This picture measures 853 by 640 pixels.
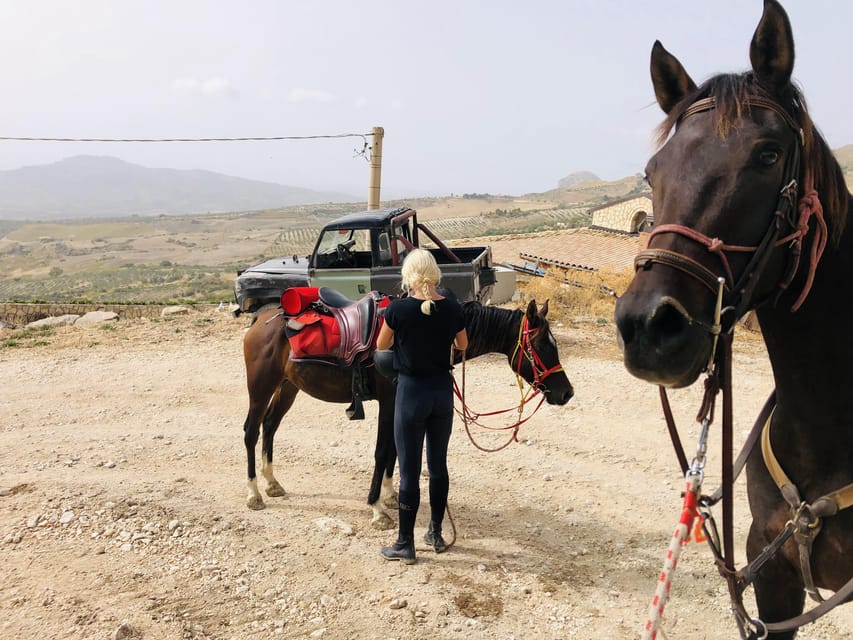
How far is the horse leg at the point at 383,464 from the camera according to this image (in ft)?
17.4

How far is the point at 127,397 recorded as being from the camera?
8.55 m

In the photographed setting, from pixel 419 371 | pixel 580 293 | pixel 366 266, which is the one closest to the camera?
pixel 419 371

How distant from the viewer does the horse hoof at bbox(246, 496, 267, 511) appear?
5.49 metres

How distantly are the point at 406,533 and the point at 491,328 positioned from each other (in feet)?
5.91

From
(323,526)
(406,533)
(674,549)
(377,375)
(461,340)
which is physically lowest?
(323,526)

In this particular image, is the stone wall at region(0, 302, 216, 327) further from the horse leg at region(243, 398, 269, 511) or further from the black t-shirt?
the black t-shirt

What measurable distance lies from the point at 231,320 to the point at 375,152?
16.1ft

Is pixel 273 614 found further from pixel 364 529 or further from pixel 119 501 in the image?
pixel 119 501

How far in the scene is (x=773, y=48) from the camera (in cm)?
177

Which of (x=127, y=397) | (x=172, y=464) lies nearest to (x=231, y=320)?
(x=127, y=397)

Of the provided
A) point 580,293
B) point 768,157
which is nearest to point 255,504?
point 768,157

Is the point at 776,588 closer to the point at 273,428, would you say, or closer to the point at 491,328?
the point at 491,328

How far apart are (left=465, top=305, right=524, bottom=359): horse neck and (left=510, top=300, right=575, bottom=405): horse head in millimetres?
70

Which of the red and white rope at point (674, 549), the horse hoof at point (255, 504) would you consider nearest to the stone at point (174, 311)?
the horse hoof at point (255, 504)
